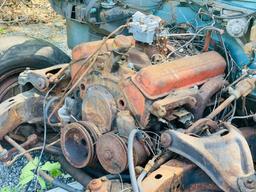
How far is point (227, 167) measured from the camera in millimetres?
2438

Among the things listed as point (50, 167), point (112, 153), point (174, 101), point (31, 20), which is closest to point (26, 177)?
point (50, 167)

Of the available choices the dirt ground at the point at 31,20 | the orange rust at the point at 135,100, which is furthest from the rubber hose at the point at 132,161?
Result: the dirt ground at the point at 31,20

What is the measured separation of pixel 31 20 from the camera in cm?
762

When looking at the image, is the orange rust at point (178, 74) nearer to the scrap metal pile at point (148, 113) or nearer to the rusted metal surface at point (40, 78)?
the scrap metal pile at point (148, 113)

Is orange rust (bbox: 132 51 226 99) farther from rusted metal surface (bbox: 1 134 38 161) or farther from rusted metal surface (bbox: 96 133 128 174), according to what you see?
rusted metal surface (bbox: 1 134 38 161)

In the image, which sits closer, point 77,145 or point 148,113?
point 148,113

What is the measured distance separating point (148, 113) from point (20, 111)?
112cm

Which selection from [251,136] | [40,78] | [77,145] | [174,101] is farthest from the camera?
[40,78]

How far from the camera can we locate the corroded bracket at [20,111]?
336 cm

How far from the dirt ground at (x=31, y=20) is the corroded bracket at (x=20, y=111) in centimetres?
340

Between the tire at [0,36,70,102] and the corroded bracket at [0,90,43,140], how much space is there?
36 centimetres

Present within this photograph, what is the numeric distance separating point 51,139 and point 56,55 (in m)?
0.75

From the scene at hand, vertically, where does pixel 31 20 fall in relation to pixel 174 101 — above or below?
below

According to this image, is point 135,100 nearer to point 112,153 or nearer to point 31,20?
point 112,153
